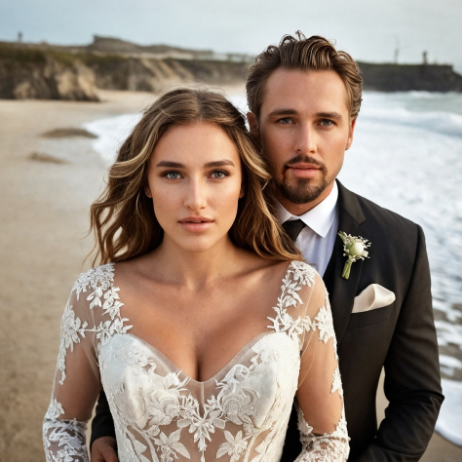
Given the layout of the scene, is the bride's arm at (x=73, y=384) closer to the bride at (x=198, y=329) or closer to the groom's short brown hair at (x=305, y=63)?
the bride at (x=198, y=329)

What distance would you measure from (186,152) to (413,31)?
1874cm

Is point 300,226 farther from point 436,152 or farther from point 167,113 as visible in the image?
point 436,152

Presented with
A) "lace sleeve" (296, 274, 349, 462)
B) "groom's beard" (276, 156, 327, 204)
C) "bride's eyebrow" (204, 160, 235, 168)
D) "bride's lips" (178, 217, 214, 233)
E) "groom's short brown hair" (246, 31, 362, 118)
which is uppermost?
"groom's short brown hair" (246, 31, 362, 118)

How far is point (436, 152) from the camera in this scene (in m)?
14.5

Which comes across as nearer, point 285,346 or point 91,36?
point 285,346

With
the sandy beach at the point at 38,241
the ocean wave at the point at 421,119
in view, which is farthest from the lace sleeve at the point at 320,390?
the ocean wave at the point at 421,119

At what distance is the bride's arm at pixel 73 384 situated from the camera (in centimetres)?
201

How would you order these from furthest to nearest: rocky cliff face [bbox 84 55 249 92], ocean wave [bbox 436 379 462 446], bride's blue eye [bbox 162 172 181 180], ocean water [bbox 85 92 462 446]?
rocky cliff face [bbox 84 55 249 92] < ocean water [bbox 85 92 462 446] < ocean wave [bbox 436 379 462 446] < bride's blue eye [bbox 162 172 181 180]

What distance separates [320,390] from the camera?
6.59 feet

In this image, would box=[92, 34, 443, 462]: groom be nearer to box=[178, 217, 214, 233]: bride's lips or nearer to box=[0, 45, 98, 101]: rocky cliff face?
box=[178, 217, 214, 233]: bride's lips

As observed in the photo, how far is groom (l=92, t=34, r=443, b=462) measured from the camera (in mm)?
2244

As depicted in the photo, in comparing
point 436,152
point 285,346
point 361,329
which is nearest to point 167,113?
point 285,346

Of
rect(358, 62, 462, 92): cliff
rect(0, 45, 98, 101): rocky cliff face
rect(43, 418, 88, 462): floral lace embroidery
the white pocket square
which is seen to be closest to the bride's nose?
the white pocket square

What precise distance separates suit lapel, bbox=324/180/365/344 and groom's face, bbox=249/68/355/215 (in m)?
0.14
